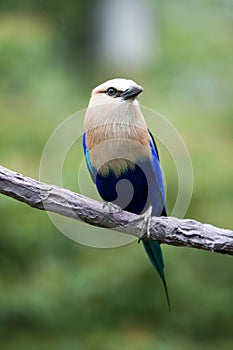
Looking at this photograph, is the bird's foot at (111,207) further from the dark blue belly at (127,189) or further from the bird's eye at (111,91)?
the bird's eye at (111,91)

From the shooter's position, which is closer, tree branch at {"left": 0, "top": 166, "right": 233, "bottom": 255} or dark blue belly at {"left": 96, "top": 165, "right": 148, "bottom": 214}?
tree branch at {"left": 0, "top": 166, "right": 233, "bottom": 255}

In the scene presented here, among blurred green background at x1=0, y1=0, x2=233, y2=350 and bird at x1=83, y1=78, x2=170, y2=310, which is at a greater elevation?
bird at x1=83, y1=78, x2=170, y2=310

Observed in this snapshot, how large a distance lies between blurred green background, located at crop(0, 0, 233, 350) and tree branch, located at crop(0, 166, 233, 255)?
898mm

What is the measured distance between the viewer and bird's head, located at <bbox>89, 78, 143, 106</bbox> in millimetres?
1325

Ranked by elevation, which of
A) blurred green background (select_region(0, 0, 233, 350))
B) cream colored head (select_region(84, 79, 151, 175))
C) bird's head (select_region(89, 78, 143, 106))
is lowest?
blurred green background (select_region(0, 0, 233, 350))

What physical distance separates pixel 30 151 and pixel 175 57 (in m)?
0.93

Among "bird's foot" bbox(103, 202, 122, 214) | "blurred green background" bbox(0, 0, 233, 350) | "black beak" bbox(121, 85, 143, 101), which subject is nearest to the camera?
"black beak" bbox(121, 85, 143, 101)

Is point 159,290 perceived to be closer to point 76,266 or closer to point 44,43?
point 76,266

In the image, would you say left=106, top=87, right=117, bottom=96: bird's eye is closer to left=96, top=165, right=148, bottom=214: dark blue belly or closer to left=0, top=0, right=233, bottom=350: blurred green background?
left=96, top=165, right=148, bottom=214: dark blue belly

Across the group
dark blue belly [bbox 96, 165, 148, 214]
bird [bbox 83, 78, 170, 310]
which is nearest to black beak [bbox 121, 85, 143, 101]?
bird [bbox 83, 78, 170, 310]

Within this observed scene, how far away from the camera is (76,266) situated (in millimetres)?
2461

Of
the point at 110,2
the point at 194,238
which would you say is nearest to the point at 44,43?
the point at 110,2

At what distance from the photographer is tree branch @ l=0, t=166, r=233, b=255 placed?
1385 mm

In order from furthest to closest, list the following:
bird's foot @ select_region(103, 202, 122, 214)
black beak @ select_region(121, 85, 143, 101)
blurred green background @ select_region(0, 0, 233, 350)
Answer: blurred green background @ select_region(0, 0, 233, 350)
bird's foot @ select_region(103, 202, 122, 214)
black beak @ select_region(121, 85, 143, 101)
